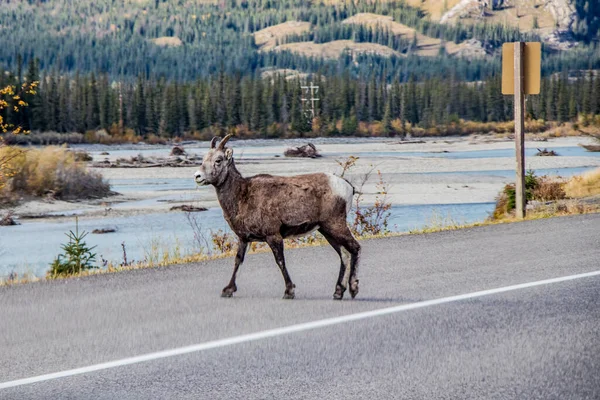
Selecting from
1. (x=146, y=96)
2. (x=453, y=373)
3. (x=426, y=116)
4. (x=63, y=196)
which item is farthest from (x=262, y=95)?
(x=453, y=373)

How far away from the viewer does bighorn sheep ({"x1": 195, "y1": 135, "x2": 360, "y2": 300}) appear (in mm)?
8391

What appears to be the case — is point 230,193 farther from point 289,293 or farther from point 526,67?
point 526,67

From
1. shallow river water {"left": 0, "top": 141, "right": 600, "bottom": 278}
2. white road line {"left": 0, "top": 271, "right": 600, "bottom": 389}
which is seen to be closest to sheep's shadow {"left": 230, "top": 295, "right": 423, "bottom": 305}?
white road line {"left": 0, "top": 271, "right": 600, "bottom": 389}

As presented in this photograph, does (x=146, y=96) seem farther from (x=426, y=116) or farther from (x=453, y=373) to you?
(x=453, y=373)

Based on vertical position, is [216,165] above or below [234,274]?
above

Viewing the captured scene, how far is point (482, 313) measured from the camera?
327 inches

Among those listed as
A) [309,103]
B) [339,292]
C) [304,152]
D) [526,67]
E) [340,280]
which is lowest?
[304,152]

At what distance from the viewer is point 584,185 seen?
102 ft

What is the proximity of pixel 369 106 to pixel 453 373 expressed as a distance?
129698 mm

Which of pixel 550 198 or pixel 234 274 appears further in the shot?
pixel 550 198

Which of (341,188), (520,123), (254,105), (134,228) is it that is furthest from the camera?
(254,105)

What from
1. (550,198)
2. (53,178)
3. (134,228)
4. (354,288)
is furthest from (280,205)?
(53,178)

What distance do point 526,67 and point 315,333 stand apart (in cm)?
1036

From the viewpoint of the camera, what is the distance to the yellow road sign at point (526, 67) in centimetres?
1653
